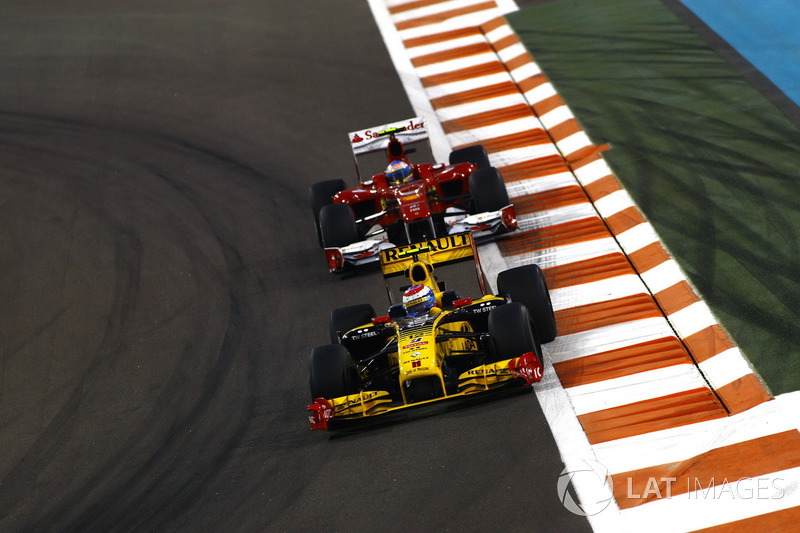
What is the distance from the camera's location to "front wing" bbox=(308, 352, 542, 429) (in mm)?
10000

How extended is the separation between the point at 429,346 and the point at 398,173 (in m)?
4.63

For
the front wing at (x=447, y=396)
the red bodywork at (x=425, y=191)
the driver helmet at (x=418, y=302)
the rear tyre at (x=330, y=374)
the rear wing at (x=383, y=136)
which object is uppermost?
the rear wing at (x=383, y=136)

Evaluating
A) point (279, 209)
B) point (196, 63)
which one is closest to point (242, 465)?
point (279, 209)

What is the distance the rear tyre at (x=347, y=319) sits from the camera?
1155cm

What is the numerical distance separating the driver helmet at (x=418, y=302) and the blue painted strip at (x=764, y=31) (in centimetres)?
750

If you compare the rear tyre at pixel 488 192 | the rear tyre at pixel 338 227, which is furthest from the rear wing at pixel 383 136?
the rear tyre at pixel 488 192

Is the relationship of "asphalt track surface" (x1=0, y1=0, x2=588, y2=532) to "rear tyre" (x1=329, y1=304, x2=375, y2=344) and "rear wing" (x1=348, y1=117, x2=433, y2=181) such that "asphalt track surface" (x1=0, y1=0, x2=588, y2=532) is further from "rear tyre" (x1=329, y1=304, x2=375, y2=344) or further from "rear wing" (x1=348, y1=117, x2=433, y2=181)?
"rear wing" (x1=348, y1=117, x2=433, y2=181)

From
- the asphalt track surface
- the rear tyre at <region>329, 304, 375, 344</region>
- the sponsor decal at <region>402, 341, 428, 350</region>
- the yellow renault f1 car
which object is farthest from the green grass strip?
the rear tyre at <region>329, 304, 375, 344</region>

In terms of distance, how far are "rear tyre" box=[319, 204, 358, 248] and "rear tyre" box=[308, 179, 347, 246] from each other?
3.08 feet

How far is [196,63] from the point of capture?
2205 centimetres

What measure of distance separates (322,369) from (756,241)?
5.49 m

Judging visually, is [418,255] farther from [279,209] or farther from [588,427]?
[279,209]

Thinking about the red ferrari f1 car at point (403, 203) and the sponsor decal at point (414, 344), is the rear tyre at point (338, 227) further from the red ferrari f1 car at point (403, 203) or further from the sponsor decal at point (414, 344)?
the sponsor decal at point (414, 344)

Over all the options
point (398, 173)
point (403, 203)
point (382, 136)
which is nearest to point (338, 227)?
point (403, 203)
